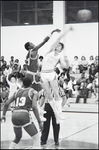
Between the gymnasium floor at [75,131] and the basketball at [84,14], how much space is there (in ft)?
6.18

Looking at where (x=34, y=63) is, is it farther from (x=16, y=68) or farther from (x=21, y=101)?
(x=21, y=101)

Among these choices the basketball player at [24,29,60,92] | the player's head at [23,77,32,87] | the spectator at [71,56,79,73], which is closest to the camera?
the player's head at [23,77,32,87]

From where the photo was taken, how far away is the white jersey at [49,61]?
4.70 metres

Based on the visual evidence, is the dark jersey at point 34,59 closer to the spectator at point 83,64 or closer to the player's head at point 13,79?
the player's head at point 13,79

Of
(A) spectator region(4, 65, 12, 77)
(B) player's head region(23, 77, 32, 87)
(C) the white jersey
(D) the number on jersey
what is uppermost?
(C) the white jersey

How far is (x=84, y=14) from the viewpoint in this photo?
489cm

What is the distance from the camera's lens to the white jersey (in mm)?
4695

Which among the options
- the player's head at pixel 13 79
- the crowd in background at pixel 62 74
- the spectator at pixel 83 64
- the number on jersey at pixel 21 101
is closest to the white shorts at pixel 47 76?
the crowd in background at pixel 62 74

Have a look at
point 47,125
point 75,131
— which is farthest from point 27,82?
point 75,131

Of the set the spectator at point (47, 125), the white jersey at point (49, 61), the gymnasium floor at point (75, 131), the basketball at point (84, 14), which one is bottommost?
the gymnasium floor at point (75, 131)

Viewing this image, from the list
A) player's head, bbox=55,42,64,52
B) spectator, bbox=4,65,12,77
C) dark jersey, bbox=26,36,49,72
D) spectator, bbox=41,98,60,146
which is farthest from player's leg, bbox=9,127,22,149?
player's head, bbox=55,42,64,52

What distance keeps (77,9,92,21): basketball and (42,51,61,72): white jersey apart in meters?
0.68

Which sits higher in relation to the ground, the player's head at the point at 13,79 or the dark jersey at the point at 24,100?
the player's head at the point at 13,79

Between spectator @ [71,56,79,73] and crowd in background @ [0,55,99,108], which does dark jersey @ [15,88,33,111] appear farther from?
spectator @ [71,56,79,73]
